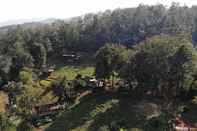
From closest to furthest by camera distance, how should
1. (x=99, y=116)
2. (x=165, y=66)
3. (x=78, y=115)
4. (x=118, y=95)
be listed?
(x=99, y=116), (x=78, y=115), (x=165, y=66), (x=118, y=95)

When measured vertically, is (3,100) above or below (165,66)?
below

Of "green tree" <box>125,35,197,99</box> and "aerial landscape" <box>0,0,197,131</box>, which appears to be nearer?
"aerial landscape" <box>0,0,197,131</box>

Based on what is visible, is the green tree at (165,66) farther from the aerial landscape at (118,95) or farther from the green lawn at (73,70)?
the green lawn at (73,70)

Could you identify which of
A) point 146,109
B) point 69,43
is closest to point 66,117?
point 146,109

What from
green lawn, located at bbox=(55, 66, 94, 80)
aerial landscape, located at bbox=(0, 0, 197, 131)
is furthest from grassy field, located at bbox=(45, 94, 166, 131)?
green lawn, located at bbox=(55, 66, 94, 80)

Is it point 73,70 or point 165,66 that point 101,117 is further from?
point 73,70

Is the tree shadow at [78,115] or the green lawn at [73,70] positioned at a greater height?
the green lawn at [73,70]

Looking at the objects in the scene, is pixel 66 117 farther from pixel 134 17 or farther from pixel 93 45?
pixel 134 17

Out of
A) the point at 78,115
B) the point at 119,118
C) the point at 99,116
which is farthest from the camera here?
the point at 78,115

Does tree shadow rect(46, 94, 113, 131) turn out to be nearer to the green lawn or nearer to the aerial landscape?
the aerial landscape

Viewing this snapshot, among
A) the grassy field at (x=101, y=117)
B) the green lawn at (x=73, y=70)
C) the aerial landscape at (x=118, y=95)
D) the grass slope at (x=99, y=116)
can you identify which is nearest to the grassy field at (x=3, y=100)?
the aerial landscape at (x=118, y=95)

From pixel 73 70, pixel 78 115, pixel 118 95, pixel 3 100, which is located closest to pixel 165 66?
pixel 118 95
